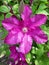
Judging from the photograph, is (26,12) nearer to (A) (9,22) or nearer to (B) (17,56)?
(A) (9,22)

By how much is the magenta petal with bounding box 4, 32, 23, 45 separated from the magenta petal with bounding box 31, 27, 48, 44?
0.05m

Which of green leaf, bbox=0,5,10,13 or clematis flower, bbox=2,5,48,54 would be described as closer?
clematis flower, bbox=2,5,48,54

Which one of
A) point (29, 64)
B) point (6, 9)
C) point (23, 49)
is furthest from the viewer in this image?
point (29, 64)

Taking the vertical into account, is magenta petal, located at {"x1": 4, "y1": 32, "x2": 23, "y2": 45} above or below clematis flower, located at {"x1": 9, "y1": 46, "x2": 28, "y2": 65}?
above

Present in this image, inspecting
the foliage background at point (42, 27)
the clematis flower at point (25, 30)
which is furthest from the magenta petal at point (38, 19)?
the foliage background at point (42, 27)

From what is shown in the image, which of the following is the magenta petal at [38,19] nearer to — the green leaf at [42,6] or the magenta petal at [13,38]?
the magenta petal at [13,38]

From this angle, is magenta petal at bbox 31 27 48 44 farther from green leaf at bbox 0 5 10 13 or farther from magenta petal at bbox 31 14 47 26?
green leaf at bbox 0 5 10 13

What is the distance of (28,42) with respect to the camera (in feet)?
2.88

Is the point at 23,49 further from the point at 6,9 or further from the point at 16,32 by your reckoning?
the point at 6,9

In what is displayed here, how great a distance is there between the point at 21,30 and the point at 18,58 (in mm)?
193

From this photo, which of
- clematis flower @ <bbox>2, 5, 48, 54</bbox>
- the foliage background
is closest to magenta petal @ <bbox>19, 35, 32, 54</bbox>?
clematis flower @ <bbox>2, 5, 48, 54</bbox>

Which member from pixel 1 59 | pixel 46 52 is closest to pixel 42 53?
pixel 46 52

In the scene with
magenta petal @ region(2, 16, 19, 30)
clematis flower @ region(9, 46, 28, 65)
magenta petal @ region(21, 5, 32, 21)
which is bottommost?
clematis flower @ region(9, 46, 28, 65)

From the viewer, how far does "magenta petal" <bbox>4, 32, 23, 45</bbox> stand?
2.79 ft
